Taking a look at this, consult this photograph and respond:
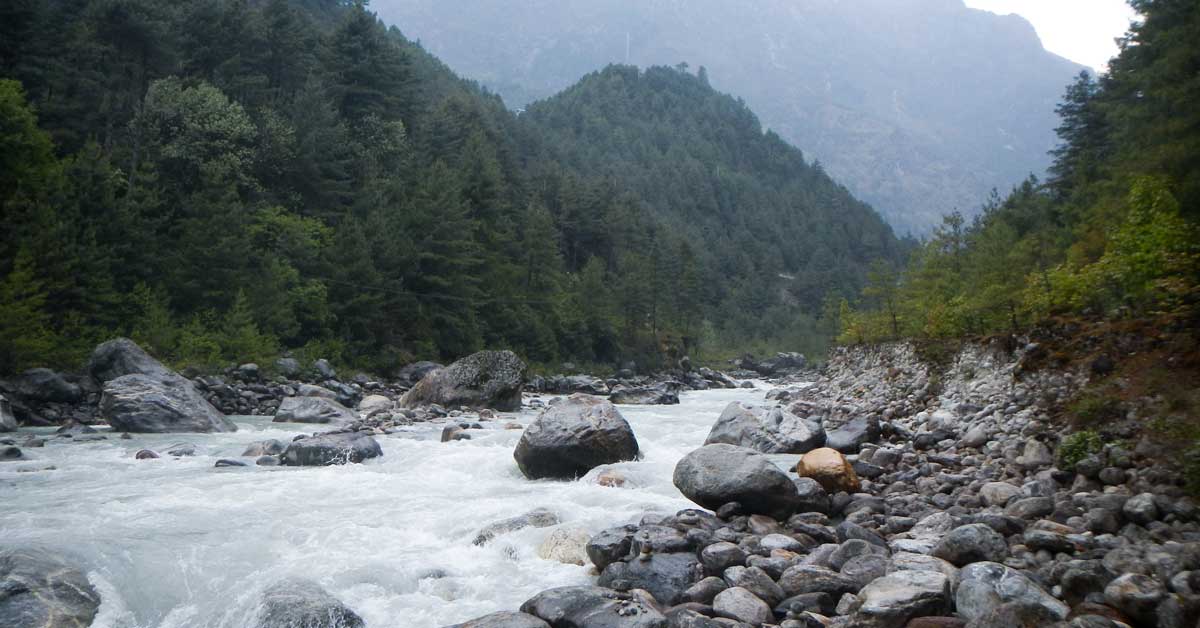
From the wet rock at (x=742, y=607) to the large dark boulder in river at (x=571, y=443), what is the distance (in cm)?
640

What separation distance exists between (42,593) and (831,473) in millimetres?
9355

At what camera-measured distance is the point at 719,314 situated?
9775 cm

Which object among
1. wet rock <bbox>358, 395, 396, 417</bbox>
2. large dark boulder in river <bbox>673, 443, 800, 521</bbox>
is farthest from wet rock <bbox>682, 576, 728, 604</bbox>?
wet rock <bbox>358, 395, 396, 417</bbox>

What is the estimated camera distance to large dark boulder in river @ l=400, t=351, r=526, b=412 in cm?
2477

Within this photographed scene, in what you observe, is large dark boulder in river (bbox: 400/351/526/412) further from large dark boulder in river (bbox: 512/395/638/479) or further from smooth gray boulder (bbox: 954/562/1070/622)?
smooth gray boulder (bbox: 954/562/1070/622)

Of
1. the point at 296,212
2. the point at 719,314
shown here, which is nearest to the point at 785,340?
the point at 719,314

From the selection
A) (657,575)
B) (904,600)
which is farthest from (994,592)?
(657,575)

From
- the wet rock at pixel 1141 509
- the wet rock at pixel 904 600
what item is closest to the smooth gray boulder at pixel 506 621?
the wet rock at pixel 904 600

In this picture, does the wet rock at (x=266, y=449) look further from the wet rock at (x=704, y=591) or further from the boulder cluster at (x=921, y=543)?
the wet rock at (x=704, y=591)

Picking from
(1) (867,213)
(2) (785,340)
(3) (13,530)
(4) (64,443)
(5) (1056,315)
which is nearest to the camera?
(3) (13,530)

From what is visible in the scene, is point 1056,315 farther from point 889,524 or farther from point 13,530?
point 13,530

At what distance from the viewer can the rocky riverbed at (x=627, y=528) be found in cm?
615

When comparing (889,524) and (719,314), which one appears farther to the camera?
(719,314)

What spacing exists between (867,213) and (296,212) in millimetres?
142332
